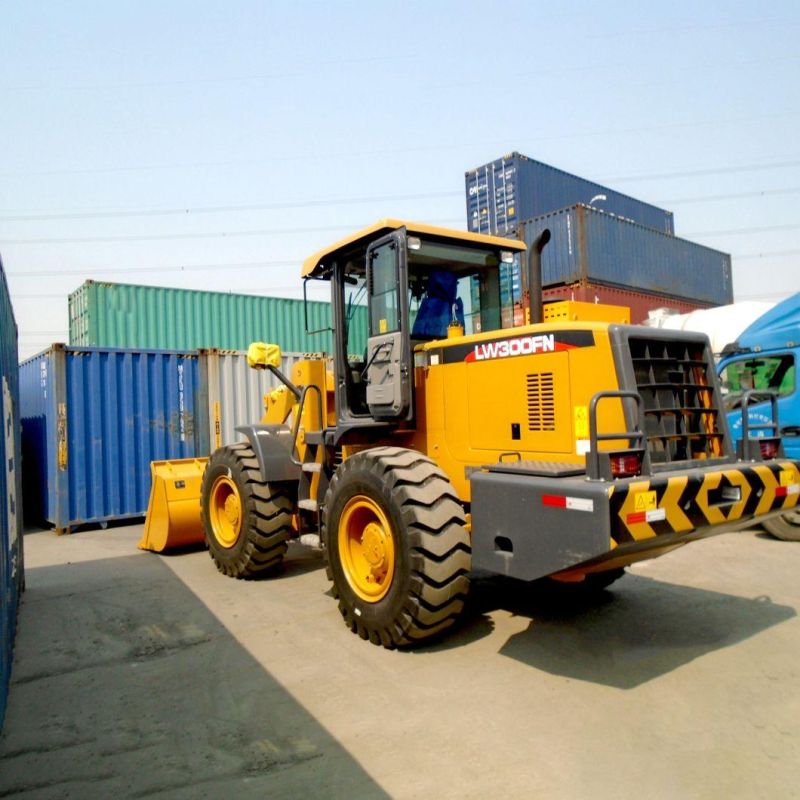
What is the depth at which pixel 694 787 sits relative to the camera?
276 centimetres

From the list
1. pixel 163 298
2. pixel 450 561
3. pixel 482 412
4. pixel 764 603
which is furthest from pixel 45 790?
pixel 163 298

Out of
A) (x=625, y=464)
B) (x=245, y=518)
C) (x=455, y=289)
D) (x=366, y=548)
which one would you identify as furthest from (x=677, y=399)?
(x=245, y=518)

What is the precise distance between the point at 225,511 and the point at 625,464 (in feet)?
Result: 14.2

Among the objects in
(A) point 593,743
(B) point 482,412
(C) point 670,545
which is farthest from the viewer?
(B) point 482,412

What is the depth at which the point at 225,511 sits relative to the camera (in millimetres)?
6703

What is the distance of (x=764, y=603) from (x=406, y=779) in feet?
12.0

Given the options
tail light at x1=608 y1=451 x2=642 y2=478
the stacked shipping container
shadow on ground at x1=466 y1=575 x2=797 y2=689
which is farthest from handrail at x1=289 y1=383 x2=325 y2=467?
the stacked shipping container

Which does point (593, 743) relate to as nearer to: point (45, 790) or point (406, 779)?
point (406, 779)

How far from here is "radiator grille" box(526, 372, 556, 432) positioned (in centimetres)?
411

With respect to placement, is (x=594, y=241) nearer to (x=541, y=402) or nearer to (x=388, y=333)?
(x=388, y=333)

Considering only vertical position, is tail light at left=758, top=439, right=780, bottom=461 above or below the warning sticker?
above

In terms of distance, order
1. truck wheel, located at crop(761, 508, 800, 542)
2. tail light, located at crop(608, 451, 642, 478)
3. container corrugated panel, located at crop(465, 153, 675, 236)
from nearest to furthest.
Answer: tail light, located at crop(608, 451, 642, 478)
truck wheel, located at crop(761, 508, 800, 542)
container corrugated panel, located at crop(465, 153, 675, 236)

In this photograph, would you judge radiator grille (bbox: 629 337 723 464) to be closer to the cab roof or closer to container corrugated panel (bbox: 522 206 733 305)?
the cab roof

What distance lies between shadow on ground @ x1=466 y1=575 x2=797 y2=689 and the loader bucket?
342 cm
